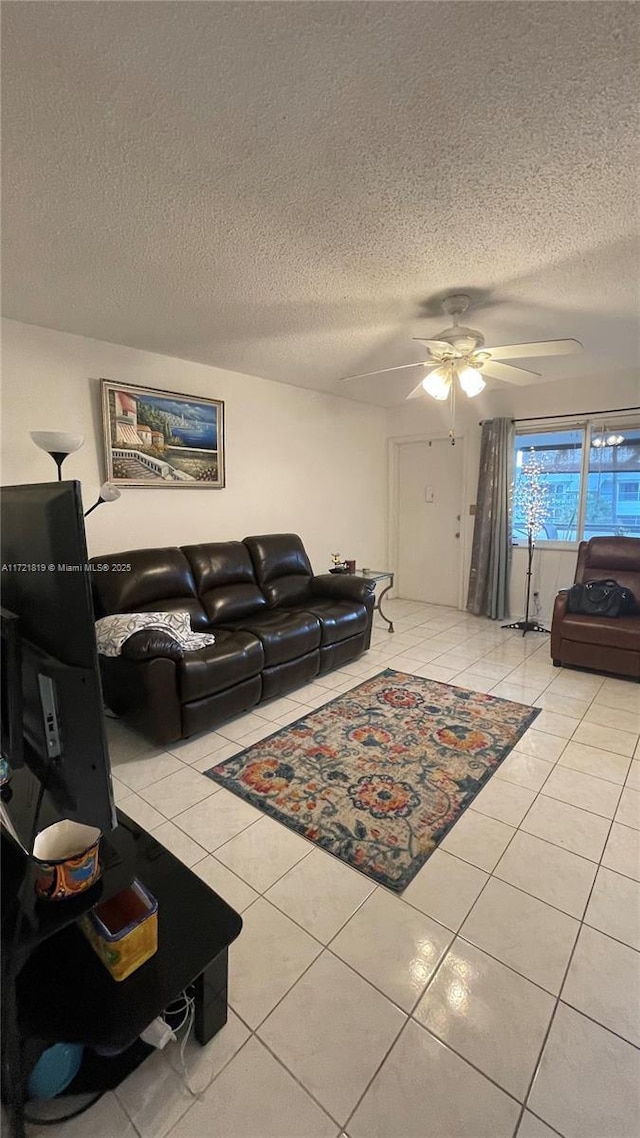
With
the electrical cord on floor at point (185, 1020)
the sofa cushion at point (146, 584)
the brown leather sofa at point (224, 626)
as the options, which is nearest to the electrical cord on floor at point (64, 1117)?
the electrical cord on floor at point (185, 1020)

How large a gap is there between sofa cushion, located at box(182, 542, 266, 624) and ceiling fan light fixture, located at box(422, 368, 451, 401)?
1847mm

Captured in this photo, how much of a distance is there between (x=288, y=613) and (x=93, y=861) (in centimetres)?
242

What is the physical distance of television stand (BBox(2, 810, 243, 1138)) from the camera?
89 cm

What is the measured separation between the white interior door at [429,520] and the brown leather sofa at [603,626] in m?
1.62

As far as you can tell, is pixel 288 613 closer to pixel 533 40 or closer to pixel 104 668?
pixel 104 668

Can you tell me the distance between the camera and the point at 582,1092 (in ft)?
3.50

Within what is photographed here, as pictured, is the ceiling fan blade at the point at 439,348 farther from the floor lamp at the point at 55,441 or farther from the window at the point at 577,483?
the window at the point at 577,483

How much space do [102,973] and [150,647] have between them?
1432mm

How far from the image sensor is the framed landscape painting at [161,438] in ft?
10.2

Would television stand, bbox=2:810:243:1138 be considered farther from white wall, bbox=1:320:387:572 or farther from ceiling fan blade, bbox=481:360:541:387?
ceiling fan blade, bbox=481:360:541:387

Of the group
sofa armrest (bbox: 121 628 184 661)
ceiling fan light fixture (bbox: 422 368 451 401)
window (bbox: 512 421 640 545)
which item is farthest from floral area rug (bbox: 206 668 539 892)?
window (bbox: 512 421 640 545)

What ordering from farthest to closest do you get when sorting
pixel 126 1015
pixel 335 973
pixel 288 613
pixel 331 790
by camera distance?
pixel 288 613 → pixel 331 790 → pixel 335 973 → pixel 126 1015

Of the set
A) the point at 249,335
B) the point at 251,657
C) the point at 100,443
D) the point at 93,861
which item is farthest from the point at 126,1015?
the point at 249,335

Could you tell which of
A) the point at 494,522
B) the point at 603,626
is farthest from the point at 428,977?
the point at 494,522
